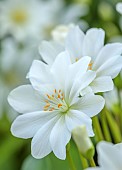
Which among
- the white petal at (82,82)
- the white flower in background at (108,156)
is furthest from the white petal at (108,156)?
the white petal at (82,82)

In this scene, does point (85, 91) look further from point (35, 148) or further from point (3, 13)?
point (3, 13)

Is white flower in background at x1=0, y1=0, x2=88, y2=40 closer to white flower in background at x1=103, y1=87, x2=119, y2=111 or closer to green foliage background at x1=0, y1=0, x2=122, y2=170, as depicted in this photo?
green foliage background at x1=0, y1=0, x2=122, y2=170

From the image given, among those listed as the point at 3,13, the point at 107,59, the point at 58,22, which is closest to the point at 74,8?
the point at 58,22

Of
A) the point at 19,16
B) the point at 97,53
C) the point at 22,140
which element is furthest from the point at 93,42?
the point at 19,16

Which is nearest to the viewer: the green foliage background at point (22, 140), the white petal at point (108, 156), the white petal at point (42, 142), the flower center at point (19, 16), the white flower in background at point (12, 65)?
the white petal at point (108, 156)

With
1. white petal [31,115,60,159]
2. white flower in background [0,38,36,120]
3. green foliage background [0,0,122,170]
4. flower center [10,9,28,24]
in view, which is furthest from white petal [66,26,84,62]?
flower center [10,9,28,24]

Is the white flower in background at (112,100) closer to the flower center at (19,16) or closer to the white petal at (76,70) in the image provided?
the white petal at (76,70)
